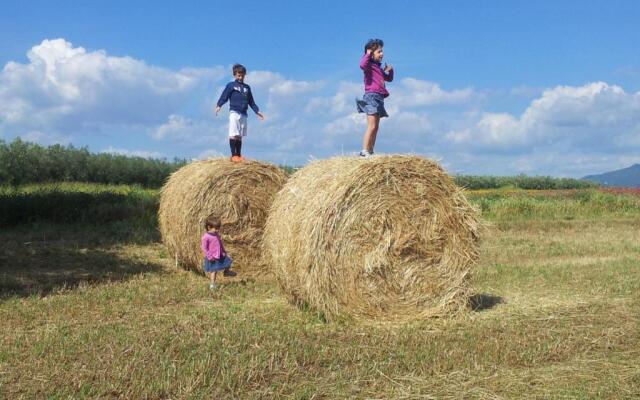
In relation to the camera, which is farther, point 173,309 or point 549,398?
point 173,309

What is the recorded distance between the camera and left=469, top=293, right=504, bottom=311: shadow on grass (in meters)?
7.84

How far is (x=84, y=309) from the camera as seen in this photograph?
24.3 ft

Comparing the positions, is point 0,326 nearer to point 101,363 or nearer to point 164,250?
point 101,363

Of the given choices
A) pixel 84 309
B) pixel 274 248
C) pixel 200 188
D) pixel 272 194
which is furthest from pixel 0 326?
pixel 272 194

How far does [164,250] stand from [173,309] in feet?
17.9

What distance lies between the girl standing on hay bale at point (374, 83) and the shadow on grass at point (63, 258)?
396 centimetres

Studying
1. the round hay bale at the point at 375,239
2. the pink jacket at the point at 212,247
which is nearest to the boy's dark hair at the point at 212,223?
the pink jacket at the point at 212,247

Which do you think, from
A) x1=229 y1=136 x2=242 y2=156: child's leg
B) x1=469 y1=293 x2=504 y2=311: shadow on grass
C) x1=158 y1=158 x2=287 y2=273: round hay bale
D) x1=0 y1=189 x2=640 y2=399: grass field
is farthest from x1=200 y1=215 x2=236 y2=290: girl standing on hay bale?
x1=469 y1=293 x2=504 y2=311: shadow on grass

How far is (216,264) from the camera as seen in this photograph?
31.1ft

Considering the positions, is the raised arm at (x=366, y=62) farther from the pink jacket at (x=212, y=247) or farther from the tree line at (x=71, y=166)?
the tree line at (x=71, y=166)

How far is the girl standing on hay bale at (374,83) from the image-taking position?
9258 mm

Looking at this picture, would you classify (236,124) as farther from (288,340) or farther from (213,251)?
(288,340)

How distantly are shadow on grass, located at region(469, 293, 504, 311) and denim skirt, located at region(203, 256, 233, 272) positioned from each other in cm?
342

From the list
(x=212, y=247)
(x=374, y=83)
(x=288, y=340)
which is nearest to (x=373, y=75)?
(x=374, y=83)
